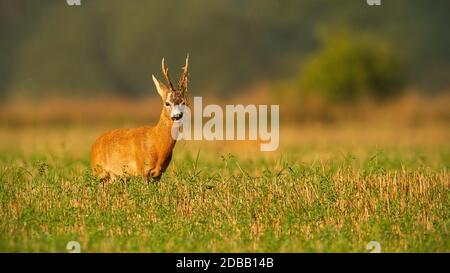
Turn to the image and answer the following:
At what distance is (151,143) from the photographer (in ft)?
38.7

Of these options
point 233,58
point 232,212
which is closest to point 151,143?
point 232,212

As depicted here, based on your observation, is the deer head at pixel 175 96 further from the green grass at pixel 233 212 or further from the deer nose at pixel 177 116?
the green grass at pixel 233 212

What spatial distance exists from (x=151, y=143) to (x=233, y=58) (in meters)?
36.6

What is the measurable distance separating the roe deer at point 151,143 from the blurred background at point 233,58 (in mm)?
15043

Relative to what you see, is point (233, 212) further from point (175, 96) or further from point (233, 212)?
point (175, 96)

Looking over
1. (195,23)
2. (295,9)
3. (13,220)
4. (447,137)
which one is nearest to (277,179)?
(13,220)

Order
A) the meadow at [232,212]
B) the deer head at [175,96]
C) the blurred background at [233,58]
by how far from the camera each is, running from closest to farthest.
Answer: the meadow at [232,212] → the deer head at [175,96] → the blurred background at [233,58]

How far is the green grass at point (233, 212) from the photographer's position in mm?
9320

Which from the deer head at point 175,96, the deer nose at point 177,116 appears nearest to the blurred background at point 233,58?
the deer head at point 175,96

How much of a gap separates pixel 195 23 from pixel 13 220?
44176 millimetres

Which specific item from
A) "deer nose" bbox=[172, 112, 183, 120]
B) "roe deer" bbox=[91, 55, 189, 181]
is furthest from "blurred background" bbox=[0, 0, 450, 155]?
"deer nose" bbox=[172, 112, 183, 120]

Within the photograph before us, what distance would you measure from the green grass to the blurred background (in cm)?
1563

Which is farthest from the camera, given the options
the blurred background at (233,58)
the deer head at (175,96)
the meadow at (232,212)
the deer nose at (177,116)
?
the blurred background at (233,58)

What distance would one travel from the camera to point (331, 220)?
10.3m
